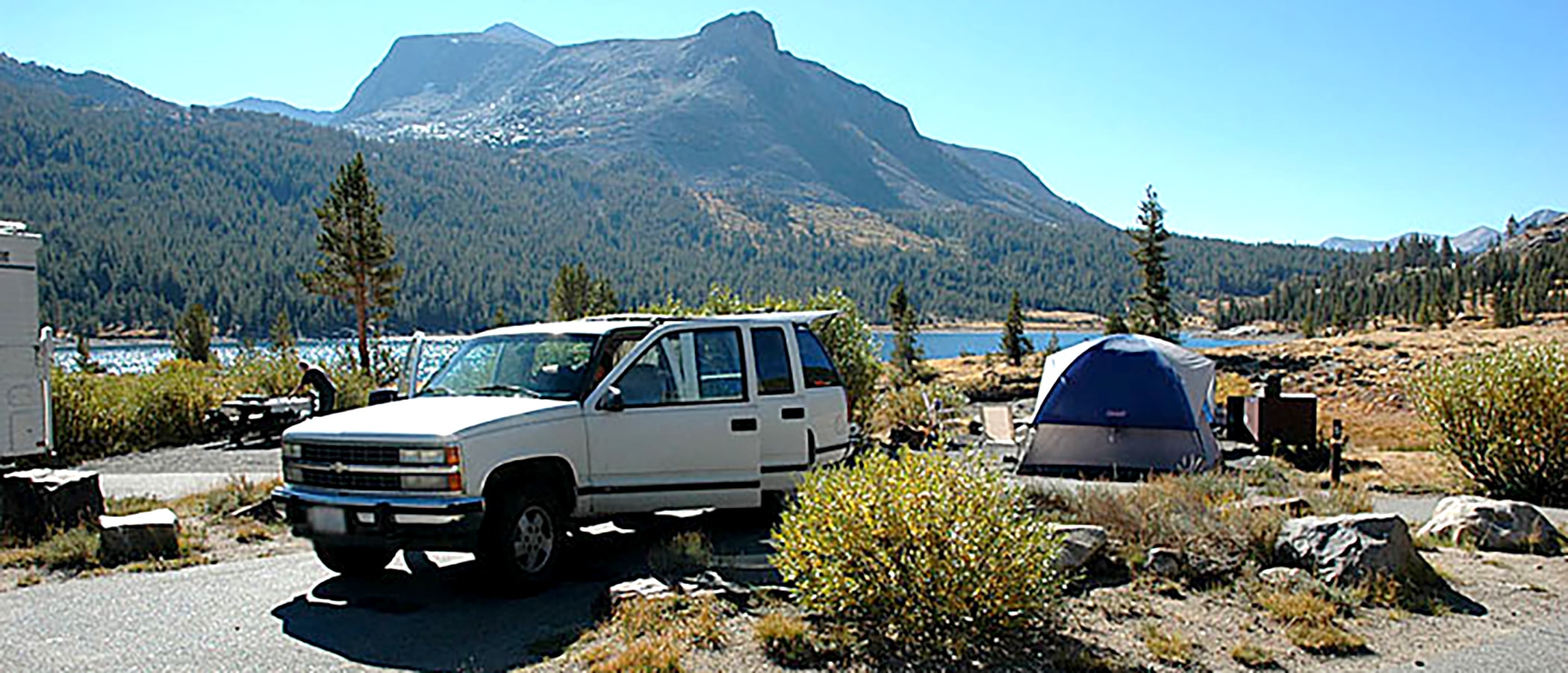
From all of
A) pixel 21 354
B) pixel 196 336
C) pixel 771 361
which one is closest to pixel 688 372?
pixel 771 361

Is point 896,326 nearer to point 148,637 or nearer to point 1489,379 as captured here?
point 1489,379

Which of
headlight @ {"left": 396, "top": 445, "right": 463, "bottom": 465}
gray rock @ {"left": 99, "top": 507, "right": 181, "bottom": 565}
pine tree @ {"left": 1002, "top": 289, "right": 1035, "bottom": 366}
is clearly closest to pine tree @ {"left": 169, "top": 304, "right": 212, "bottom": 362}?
gray rock @ {"left": 99, "top": 507, "right": 181, "bottom": 565}

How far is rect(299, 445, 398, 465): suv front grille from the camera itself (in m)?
7.27

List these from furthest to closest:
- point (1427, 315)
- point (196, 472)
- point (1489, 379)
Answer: point (1427, 315) → point (196, 472) → point (1489, 379)

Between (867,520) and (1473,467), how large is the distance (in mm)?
9376

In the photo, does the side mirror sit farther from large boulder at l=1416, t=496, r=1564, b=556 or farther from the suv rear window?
large boulder at l=1416, t=496, r=1564, b=556

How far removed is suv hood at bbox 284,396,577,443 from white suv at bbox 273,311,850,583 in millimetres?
16

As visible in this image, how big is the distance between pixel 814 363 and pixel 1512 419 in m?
7.73

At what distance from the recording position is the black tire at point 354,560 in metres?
8.03

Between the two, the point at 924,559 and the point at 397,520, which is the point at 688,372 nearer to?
the point at 397,520

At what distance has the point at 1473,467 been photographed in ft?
39.6

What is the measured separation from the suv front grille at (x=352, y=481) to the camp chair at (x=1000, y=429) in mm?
12143

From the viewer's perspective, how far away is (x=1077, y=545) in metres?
7.75

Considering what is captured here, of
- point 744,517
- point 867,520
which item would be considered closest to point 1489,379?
point 744,517
